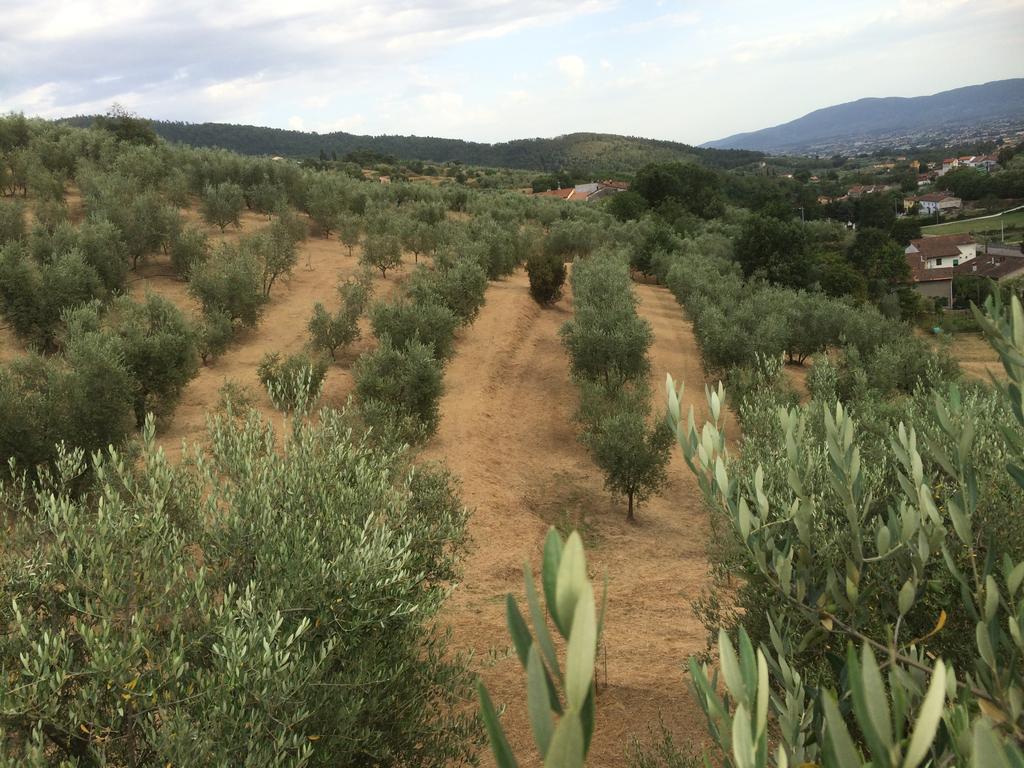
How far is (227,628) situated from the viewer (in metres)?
3.81

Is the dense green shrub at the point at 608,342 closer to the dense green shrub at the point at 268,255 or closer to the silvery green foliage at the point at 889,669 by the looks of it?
the dense green shrub at the point at 268,255

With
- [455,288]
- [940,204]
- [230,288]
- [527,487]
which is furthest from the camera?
[940,204]

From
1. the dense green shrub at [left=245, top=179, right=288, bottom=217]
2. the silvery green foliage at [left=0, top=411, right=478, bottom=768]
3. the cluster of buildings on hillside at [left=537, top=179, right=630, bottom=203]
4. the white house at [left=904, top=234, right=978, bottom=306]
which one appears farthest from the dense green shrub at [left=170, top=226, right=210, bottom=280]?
the cluster of buildings on hillside at [left=537, top=179, right=630, bottom=203]

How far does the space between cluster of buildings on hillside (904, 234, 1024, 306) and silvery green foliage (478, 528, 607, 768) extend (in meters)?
57.0

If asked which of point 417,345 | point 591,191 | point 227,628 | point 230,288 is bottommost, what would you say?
point 417,345

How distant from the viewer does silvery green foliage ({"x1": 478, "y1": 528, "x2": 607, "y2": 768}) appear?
94 centimetres

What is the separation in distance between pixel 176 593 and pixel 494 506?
8565 millimetres

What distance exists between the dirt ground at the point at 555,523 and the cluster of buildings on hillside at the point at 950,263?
39.2m

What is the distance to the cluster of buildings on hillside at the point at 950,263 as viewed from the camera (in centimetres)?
5184

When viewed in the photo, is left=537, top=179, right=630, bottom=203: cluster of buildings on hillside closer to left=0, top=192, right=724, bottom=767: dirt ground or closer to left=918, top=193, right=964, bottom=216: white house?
left=918, top=193, right=964, bottom=216: white house

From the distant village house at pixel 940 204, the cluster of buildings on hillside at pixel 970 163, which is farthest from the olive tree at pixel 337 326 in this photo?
the cluster of buildings on hillside at pixel 970 163

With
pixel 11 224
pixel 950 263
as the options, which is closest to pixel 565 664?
pixel 11 224

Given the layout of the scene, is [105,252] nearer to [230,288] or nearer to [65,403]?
[230,288]

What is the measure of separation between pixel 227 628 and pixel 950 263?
229ft
